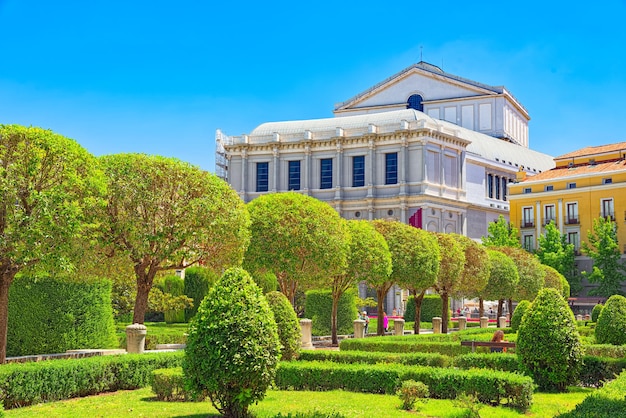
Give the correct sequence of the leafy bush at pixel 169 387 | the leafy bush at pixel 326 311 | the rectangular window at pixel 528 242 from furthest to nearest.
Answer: the rectangular window at pixel 528 242, the leafy bush at pixel 326 311, the leafy bush at pixel 169 387

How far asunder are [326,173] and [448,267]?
41477 mm

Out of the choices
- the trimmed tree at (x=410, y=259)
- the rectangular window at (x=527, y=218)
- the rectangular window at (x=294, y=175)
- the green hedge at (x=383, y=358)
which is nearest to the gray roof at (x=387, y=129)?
the rectangular window at (x=294, y=175)

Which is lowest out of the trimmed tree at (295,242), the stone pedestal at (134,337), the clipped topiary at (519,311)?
the stone pedestal at (134,337)

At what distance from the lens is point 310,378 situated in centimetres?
1828

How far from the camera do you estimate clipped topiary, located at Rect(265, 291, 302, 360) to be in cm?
1920

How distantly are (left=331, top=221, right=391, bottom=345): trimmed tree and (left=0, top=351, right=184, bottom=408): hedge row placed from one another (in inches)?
579

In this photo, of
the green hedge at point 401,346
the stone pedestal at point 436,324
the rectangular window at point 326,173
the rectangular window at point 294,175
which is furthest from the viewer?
the rectangular window at point 294,175

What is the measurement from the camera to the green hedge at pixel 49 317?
73.5ft

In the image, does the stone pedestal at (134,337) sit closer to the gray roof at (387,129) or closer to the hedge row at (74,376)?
the hedge row at (74,376)

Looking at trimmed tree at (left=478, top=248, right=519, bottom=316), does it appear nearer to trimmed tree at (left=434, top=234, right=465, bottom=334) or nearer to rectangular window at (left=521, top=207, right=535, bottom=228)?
trimmed tree at (left=434, top=234, right=465, bottom=334)

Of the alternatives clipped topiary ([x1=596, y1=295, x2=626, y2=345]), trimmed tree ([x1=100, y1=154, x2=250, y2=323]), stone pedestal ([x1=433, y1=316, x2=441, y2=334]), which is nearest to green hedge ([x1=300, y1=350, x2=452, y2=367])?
trimmed tree ([x1=100, y1=154, x2=250, y2=323])

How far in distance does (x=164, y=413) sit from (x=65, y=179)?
8.04m

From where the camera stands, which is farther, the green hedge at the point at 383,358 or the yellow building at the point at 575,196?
the yellow building at the point at 575,196

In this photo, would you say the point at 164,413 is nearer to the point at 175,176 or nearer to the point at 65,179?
the point at 65,179
